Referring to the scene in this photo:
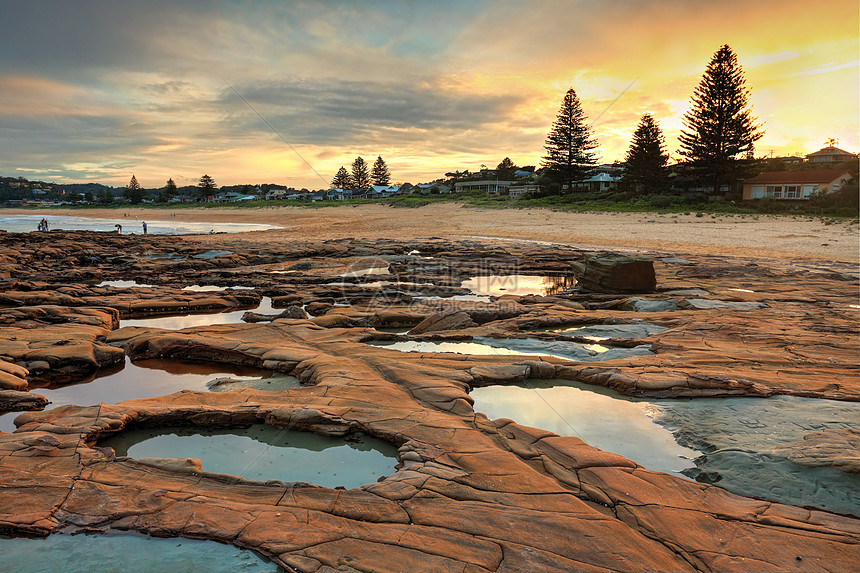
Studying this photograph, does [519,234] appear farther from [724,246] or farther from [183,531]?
[183,531]

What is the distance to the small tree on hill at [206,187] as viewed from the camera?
99000mm

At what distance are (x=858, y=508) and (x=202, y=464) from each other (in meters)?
5.23

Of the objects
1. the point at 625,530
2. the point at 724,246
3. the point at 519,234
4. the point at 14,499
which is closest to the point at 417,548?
the point at 625,530

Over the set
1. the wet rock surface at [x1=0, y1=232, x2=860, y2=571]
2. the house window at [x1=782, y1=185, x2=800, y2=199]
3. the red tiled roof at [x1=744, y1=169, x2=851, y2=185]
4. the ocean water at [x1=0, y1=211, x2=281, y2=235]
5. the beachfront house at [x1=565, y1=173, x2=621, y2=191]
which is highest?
the beachfront house at [x1=565, y1=173, x2=621, y2=191]

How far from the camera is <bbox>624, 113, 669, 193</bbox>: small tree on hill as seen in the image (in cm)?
4312

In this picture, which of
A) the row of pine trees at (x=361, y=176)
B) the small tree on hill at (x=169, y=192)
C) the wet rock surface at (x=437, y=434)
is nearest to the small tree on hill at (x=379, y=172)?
the row of pine trees at (x=361, y=176)

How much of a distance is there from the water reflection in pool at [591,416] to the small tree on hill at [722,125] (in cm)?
4268

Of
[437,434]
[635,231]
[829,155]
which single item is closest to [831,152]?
[829,155]

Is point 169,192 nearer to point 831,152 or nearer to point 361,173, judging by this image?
point 361,173

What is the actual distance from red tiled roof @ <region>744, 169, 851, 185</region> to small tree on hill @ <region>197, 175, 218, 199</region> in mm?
92760

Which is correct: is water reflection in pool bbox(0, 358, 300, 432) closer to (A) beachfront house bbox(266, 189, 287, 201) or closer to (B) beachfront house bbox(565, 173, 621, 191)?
(B) beachfront house bbox(565, 173, 621, 191)

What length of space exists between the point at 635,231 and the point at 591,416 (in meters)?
23.3

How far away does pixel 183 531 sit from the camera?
128 inches

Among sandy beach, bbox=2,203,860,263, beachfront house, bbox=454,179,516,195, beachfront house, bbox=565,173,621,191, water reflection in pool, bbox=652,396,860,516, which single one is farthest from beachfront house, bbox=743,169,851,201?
water reflection in pool, bbox=652,396,860,516
